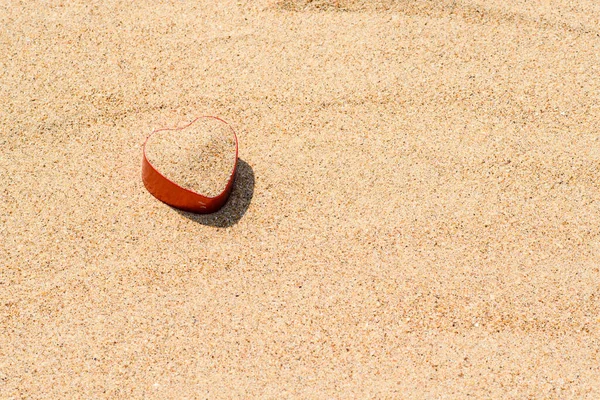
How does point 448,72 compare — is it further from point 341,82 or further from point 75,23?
point 75,23

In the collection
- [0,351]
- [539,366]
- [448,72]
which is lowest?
[0,351]

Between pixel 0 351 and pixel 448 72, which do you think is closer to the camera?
pixel 0 351

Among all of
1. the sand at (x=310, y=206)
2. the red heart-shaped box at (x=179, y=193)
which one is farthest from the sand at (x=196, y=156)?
the sand at (x=310, y=206)

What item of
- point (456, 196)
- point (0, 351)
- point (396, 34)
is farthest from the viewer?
point (396, 34)

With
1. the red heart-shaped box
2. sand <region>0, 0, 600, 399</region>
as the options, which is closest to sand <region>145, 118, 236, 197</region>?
the red heart-shaped box

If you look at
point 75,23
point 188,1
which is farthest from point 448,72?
point 75,23

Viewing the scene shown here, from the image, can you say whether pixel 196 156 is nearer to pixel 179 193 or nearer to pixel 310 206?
pixel 179 193

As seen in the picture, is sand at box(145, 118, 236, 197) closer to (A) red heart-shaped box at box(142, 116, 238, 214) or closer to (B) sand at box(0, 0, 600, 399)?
(A) red heart-shaped box at box(142, 116, 238, 214)

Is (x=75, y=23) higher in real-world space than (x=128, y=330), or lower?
higher
